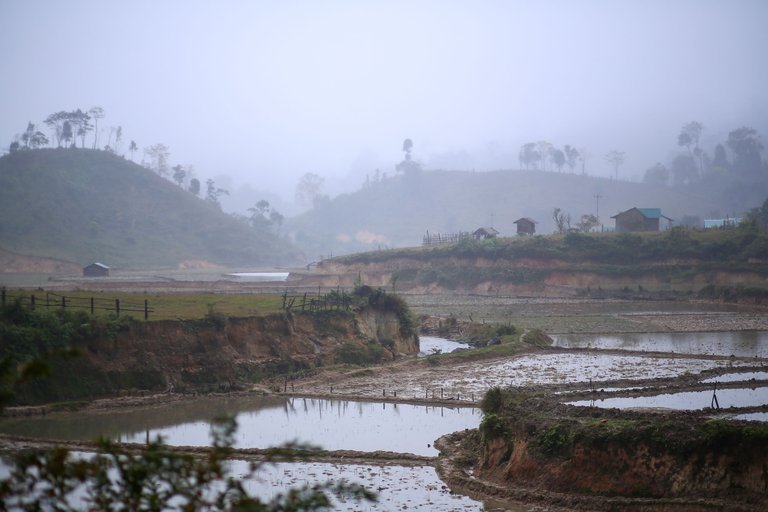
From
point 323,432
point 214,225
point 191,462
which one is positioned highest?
point 214,225

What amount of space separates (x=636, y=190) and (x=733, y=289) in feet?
405

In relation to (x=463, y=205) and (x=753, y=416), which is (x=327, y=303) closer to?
(x=753, y=416)

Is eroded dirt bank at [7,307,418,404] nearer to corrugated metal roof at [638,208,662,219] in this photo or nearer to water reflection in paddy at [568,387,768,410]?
water reflection in paddy at [568,387,768,410]

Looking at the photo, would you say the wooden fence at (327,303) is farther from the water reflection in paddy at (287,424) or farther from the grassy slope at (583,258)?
the grassy slope at (583,258)

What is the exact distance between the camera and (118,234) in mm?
112438

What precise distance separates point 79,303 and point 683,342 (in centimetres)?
2834

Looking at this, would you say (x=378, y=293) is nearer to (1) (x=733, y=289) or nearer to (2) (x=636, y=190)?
(1) (x=733, y=289)

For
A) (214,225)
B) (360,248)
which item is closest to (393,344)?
(214,225)

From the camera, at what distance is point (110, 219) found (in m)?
115

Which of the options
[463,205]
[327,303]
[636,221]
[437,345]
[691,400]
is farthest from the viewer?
[463,205]

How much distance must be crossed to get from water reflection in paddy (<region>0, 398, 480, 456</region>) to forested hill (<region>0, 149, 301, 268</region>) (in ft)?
249

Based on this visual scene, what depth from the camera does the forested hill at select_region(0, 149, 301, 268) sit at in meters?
102

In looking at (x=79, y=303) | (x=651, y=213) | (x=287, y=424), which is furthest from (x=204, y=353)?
(x=651, y=213)

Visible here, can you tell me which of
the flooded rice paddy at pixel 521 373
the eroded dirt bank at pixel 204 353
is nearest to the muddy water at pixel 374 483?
the eroded dirt bank at pixel 204 353
